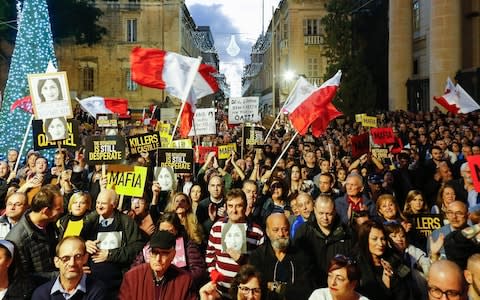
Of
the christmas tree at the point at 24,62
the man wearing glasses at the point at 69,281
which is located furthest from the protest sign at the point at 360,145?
the christmas tree at the point at 24,62

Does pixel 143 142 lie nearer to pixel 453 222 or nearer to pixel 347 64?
pixel 453 222

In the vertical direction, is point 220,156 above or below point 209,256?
above

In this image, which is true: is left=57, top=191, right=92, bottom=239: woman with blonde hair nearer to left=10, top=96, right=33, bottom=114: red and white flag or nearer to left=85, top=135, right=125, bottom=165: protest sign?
left=85, top=135, right=125, bottom=165: protest sign

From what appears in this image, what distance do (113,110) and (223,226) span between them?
650 inches

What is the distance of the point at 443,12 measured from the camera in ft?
80.2

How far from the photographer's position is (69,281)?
4215mm

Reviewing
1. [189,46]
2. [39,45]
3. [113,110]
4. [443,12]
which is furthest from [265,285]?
[189,46]

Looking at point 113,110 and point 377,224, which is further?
point 113,110

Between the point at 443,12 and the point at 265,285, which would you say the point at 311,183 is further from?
the point at 443,12

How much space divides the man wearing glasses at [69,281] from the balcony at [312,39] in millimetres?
51694

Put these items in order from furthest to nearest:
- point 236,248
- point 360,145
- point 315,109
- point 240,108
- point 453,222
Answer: point 240,108, point 360,145, point 315,109, point 453,222, point 236,248

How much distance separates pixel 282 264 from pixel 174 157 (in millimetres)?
4861

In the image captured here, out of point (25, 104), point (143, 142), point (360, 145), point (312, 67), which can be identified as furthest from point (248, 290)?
point (312, 67)

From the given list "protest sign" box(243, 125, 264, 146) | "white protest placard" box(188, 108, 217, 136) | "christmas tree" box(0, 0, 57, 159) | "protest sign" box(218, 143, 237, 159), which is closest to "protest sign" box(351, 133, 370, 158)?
"protest sign" box(243, 125, 264, 146)
